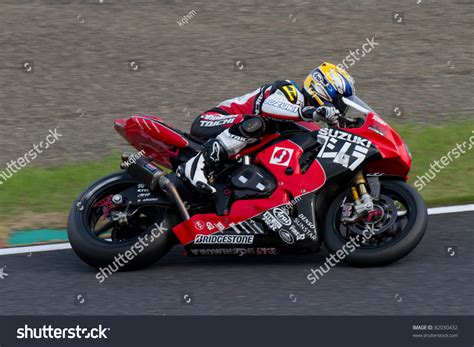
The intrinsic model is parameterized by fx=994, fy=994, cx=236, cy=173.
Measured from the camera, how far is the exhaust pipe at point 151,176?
7.59m

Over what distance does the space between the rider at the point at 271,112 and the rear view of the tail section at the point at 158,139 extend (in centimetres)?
26

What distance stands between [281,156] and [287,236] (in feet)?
2.04

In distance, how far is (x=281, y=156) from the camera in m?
7.57

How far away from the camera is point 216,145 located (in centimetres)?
764

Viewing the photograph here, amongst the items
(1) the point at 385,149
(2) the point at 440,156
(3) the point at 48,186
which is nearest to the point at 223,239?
(1) the point at 385,149

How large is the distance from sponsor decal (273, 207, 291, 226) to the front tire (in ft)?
0.96

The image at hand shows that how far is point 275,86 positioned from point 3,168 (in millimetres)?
4536

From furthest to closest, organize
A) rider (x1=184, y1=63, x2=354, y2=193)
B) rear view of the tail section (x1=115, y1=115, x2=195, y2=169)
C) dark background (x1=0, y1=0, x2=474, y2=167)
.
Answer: dark background (x1=0, y1=0, x2=474, y2=167)
rear view of the tail section (x1=115, y1=115, x2=195, y2=169)
rider (x1=184, y1=63, x2=354, y2=193)

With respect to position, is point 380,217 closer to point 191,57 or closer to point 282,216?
point 282,216

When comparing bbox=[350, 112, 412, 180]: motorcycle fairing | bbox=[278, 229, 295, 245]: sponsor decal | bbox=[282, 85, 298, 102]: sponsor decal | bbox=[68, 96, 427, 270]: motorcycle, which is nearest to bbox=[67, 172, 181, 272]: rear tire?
bbox=[68, 96, 427, 270]: motorcycle

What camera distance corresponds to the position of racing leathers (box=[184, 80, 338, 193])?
7.46m

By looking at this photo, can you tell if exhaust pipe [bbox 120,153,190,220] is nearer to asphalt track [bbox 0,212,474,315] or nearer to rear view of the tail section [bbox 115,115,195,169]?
rear view of the tail section [bbox 115,115,195,169]
